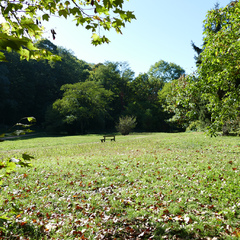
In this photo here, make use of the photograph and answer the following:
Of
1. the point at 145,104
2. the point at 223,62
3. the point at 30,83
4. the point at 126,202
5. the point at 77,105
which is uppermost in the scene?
the point at 30,83

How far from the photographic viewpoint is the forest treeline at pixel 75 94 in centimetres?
3634

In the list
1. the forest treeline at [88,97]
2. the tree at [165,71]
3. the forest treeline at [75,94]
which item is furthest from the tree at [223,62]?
the tree at [165,71]

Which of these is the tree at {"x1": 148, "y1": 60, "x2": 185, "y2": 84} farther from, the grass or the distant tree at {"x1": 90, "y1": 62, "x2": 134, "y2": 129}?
the grass

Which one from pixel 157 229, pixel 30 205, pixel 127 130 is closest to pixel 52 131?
pixel 127 130

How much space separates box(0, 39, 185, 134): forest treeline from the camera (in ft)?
119

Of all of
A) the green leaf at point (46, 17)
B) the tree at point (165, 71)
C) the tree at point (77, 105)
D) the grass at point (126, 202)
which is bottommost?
the grass at point (126, 202)

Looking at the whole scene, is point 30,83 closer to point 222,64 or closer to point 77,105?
point 77,105

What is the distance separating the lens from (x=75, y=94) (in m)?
35.4

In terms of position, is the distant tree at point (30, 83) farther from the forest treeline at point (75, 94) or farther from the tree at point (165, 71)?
the tree at point (165, 71)

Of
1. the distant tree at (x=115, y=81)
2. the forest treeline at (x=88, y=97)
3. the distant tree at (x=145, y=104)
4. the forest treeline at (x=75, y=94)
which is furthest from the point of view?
the distant tree at (x=115, y=81)

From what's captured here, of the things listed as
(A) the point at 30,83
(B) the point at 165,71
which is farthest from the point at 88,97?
(B) the point at 165,71

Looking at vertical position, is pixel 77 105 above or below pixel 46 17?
above

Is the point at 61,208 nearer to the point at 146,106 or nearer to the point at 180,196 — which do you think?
the point at 180,196

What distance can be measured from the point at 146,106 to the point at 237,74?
38.9m
